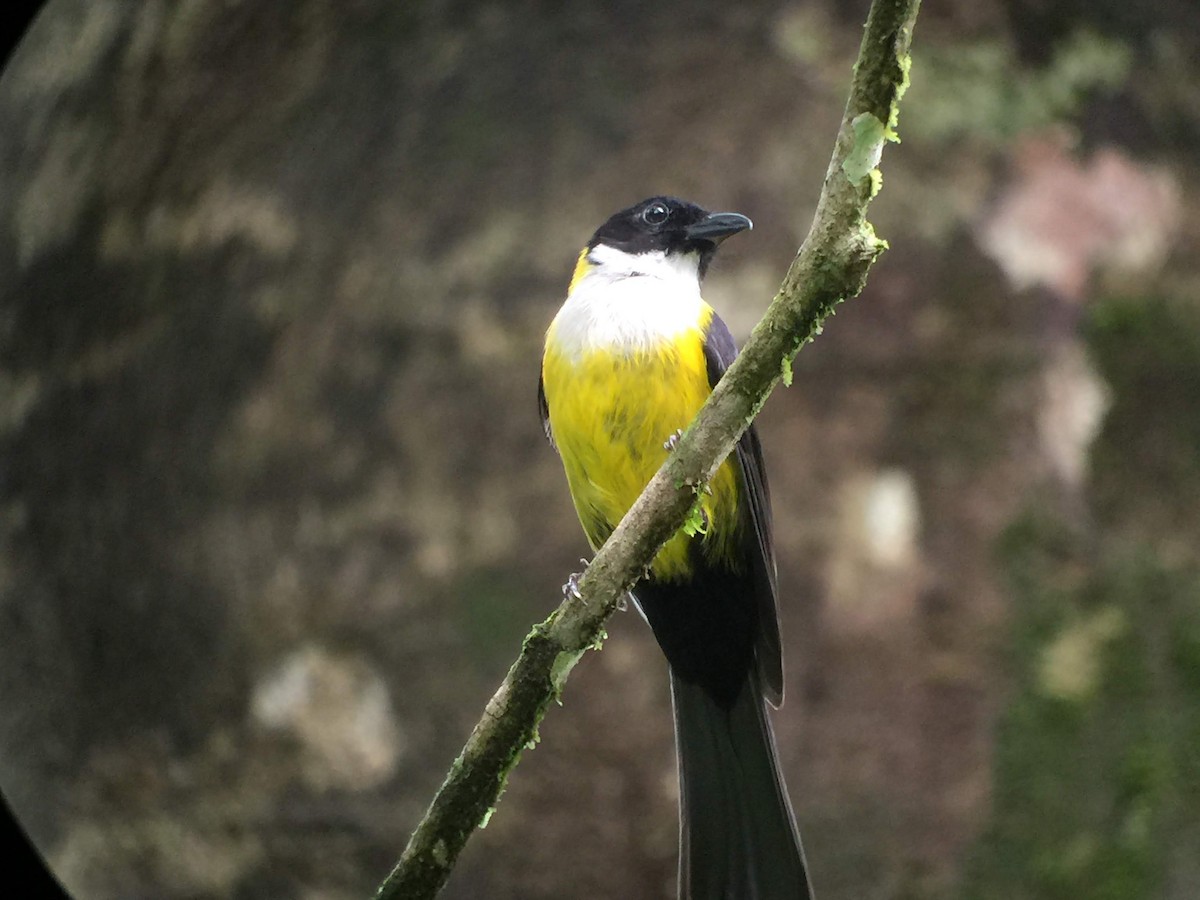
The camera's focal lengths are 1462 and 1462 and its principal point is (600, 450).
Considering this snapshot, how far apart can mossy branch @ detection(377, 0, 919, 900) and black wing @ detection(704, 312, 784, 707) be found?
83 centimetres

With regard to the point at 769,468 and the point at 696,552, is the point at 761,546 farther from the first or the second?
the point at 769,468

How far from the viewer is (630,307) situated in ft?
12.0

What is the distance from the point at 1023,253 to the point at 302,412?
4021 millimetres

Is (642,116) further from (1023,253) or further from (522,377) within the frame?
(1023,253)

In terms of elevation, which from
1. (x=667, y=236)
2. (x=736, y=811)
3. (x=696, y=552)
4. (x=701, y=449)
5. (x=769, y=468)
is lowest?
(x=769, y=468)

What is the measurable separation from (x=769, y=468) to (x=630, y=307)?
4551 mm

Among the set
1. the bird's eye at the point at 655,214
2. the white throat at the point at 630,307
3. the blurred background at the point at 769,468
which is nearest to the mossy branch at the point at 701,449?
the white throat at the point at 630,307

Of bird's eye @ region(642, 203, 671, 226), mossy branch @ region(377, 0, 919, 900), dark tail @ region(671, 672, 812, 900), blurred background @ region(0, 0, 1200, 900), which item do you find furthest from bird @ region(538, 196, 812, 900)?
blurred background @ region(0, 0, 1200, 900)

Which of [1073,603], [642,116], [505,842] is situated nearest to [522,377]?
[642,116]

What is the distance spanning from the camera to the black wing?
358 cm

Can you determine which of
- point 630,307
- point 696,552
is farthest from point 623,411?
point 696,552

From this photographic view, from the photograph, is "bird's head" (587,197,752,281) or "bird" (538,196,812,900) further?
"bird's head" (587,197,752,281)

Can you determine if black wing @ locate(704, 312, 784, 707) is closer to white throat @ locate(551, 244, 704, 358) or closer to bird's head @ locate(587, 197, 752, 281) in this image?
white throat @ locate(551, 244, 704, 358)

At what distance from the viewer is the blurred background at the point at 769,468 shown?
21.9 ft
